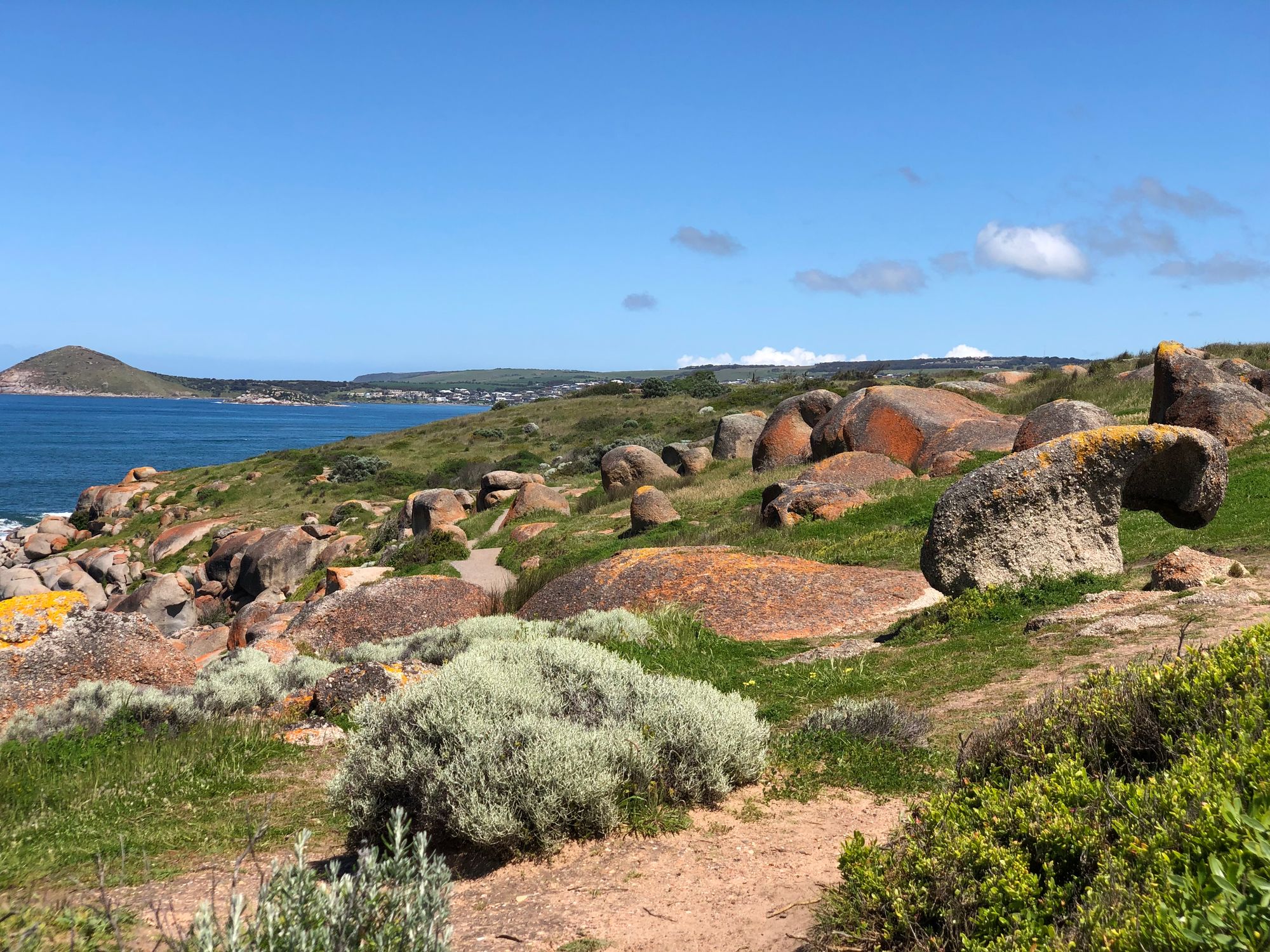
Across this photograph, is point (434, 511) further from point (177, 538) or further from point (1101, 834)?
point (1101, 834)

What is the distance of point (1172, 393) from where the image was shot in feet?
73.2

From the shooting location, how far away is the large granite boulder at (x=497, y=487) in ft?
125

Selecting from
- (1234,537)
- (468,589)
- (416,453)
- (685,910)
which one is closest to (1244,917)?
(685,910)

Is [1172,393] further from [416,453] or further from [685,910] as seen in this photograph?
[416,453]

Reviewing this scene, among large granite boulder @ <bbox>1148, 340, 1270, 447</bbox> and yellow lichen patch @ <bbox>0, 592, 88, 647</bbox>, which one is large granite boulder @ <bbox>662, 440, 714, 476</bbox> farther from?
yellow lichen patch @ <bbox>0, 592, 88, 647</bbox>

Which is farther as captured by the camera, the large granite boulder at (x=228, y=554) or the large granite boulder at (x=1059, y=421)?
the large granite boulder at (x=228, y=554)

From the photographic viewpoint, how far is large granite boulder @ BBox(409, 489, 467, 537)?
116 ft

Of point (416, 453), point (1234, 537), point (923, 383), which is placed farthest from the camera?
point (416, 453)

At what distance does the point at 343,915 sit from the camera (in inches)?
132

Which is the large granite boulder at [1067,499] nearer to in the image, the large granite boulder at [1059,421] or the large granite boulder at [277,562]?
the large granite boulder at [1059,421]

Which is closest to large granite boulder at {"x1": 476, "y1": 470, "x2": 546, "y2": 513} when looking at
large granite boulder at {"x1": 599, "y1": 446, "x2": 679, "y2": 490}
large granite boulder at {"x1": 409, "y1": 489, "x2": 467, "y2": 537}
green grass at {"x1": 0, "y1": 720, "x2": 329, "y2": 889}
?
large granite boulder at {"x1": 409, "y1": 489, "x2": 467, "y2": 537}

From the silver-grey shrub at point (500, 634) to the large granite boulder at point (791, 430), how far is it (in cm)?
1982

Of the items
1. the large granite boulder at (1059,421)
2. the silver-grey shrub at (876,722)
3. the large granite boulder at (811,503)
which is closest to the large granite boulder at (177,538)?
the large granite boulder at (811,503)

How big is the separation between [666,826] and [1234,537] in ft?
39.4
